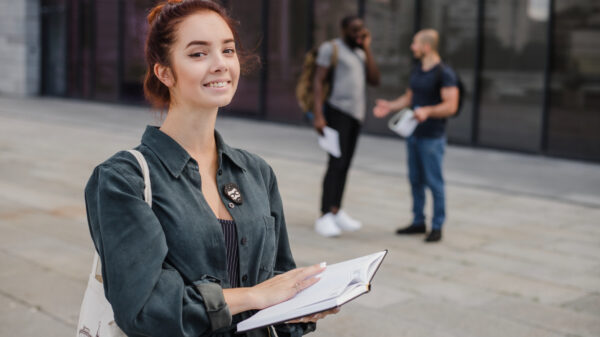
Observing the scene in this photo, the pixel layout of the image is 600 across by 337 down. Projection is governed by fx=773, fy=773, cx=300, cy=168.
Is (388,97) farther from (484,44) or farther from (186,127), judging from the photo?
(186,127)

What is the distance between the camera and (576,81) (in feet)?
37.5

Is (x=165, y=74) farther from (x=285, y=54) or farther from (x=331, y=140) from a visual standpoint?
(x=285, y=54)

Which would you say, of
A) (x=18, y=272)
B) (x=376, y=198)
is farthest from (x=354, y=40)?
(x=18, y=272)

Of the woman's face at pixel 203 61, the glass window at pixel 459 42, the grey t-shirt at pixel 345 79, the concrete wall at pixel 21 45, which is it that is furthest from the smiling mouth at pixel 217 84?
the concrete wall at pixel 21 45

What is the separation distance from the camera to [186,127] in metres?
1.91

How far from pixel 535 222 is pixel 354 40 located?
2494mm

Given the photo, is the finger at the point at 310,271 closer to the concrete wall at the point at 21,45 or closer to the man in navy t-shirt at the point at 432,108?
the man in navy t-shirt at the point at 432,108

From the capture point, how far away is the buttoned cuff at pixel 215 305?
1739 millimetres

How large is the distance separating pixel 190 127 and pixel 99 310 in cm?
49

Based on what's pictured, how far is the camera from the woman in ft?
5.51

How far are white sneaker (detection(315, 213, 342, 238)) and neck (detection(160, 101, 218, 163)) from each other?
468 centimetres

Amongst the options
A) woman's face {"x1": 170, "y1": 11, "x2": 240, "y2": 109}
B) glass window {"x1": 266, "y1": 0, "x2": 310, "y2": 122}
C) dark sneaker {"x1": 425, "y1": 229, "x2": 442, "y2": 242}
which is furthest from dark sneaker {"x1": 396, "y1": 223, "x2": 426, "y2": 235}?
glass window {"x1": 266, "y1": 0, "x2": 310, "y2": 122}

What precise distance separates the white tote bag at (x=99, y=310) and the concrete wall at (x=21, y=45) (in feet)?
72.3

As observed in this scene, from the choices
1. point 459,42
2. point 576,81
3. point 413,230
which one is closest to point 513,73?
point 576,81
